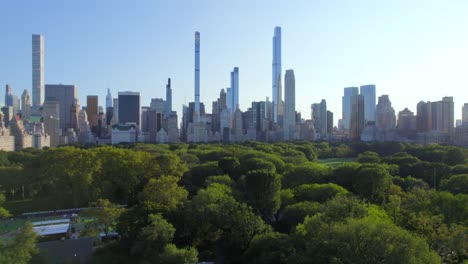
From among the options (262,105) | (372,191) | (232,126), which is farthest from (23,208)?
(262,105)

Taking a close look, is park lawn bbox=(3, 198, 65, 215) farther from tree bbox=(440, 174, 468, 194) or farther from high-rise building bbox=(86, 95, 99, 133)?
high-rise building bbox=(86, 95, 99, 133)

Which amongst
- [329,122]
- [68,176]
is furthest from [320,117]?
[68,176]

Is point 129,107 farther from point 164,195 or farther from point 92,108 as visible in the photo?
point 164,195

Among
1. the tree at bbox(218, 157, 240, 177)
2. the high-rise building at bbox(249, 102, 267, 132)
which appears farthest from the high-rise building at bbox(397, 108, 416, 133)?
the tree at bbox(218, 157, 240, 177)

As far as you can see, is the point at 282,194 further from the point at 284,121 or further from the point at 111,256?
the point at 284,121

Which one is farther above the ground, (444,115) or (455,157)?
(444,115)

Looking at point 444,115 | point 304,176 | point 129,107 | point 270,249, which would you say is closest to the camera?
point 270,249
